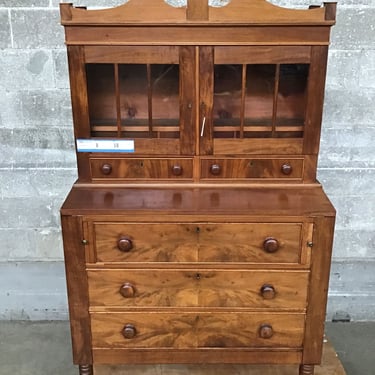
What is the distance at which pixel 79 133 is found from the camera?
4.53 ft

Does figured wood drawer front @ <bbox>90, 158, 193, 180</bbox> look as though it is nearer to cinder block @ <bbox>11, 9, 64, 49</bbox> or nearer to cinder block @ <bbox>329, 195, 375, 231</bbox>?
cinder block @ <bbox>11, 9, 64, 49</bbox>

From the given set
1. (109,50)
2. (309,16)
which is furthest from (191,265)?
(309,16)

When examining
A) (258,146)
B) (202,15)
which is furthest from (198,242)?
(202,15)

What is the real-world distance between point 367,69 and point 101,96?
103 cm

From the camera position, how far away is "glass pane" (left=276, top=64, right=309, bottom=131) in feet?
4.42

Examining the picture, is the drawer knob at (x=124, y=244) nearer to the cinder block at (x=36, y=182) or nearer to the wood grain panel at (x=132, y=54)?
the wood grain panel at (x=132, y=54)

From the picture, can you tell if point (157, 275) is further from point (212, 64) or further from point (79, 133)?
point (212, 64)

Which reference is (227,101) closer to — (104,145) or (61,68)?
(104,145)

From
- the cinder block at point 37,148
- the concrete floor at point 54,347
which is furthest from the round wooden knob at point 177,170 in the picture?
the concrete floor at point 54,347

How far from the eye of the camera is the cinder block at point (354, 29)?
5.62ft

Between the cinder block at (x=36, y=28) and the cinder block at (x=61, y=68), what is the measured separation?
29 mm

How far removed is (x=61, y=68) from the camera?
1772mm

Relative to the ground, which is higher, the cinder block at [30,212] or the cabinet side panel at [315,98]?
the cabinet side panel at [315,98]

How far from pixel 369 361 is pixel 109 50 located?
156 cm
